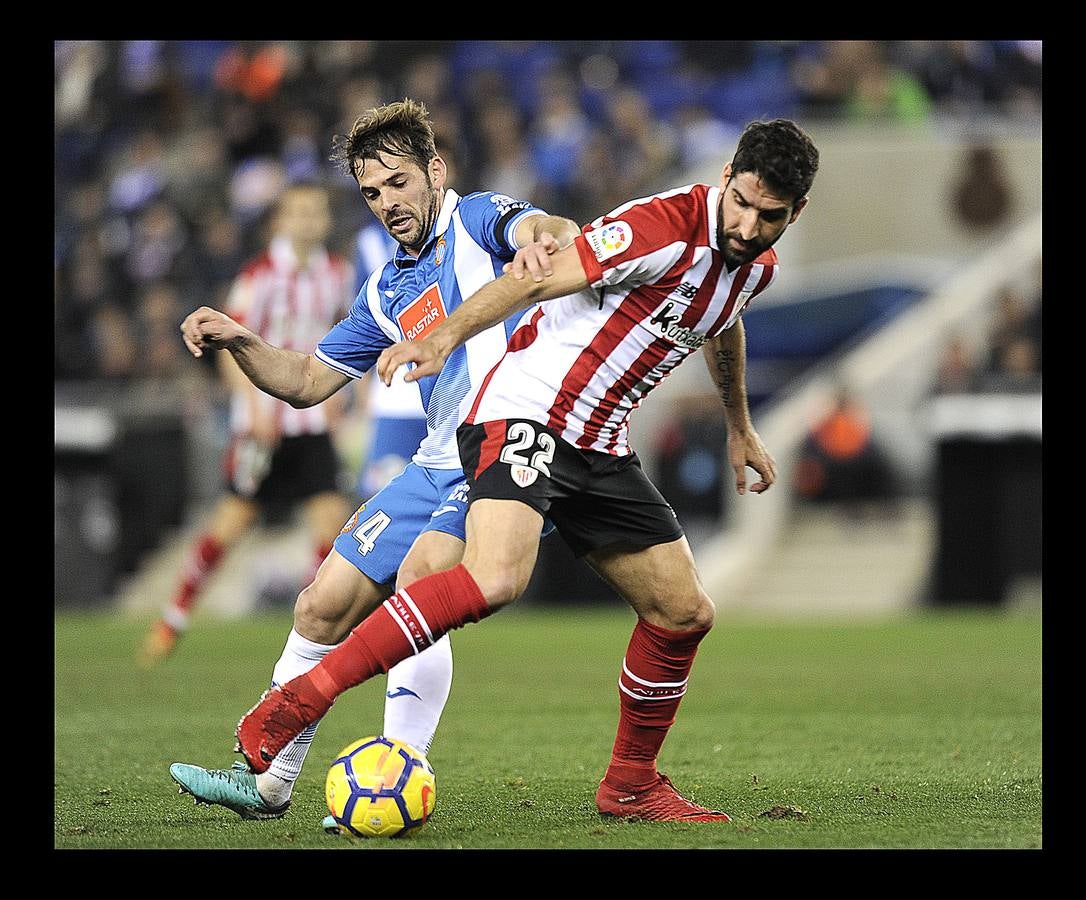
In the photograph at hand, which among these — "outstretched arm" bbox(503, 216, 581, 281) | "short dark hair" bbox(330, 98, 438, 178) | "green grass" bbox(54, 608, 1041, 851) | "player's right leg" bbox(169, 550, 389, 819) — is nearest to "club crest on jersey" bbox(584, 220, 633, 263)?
"outstretched arm" bbox(503, 216, 581, 281)

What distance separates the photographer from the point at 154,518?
54.5ft

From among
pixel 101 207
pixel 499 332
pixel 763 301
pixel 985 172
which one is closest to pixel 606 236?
pixel 499 332

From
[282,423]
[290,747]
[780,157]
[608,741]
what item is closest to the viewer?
[780,157]

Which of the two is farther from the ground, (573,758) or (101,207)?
(101,207)

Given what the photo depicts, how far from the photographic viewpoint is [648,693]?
16.8 feet

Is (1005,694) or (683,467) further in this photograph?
(683,467)

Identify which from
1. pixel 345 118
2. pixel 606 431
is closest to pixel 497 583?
pixel 606 431

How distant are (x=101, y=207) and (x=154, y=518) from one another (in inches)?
260

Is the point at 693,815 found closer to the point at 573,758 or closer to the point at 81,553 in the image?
the point at 573,758

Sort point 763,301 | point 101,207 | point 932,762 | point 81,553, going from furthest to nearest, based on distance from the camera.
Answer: point 101,207 → point 763,301 → point 81,553 → point 932,762

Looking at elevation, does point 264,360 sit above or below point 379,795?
above

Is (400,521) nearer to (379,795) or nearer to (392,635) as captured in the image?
(392,635)

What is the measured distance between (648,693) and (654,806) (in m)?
0.37

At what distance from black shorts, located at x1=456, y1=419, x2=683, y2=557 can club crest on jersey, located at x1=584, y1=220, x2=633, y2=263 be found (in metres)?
0.55
